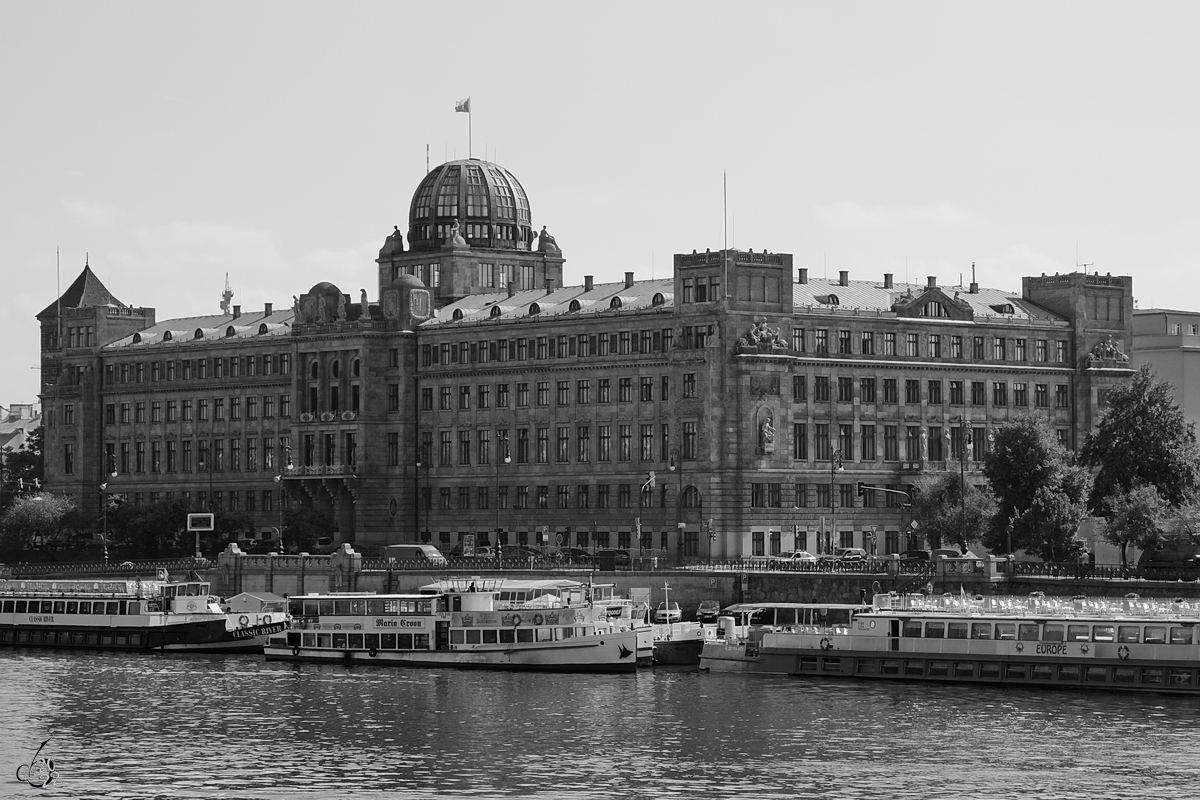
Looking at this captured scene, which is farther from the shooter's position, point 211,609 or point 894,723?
point 211,609

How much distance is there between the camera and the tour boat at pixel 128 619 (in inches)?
6412

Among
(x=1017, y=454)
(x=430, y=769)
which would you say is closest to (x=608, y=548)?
(x=1017, y=454)

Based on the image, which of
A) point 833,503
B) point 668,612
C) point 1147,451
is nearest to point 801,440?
point 833,503

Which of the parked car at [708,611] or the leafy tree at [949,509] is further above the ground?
the leafy tree at [949,509]

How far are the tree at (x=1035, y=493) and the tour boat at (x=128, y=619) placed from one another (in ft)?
153

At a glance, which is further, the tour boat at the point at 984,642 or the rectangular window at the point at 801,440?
the rectangular window at the point at 801,440

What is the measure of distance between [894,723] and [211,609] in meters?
57.9

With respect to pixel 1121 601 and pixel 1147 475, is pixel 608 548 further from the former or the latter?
pixel 1121 601

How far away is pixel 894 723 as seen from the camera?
120 meters

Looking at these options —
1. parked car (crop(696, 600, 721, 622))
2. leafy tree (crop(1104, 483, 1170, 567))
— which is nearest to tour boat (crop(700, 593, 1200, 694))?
parked car (crop(696, 600, 721, 622))

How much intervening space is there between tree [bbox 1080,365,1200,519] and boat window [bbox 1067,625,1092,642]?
43552 millimetres

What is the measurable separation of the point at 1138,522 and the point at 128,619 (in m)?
60.4

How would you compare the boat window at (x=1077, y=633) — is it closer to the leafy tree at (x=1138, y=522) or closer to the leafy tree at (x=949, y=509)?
the leafy tree at (x=1138, y=522)

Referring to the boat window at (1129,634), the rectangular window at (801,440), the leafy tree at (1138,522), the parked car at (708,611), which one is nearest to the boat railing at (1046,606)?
the boat window at (1129,634)
